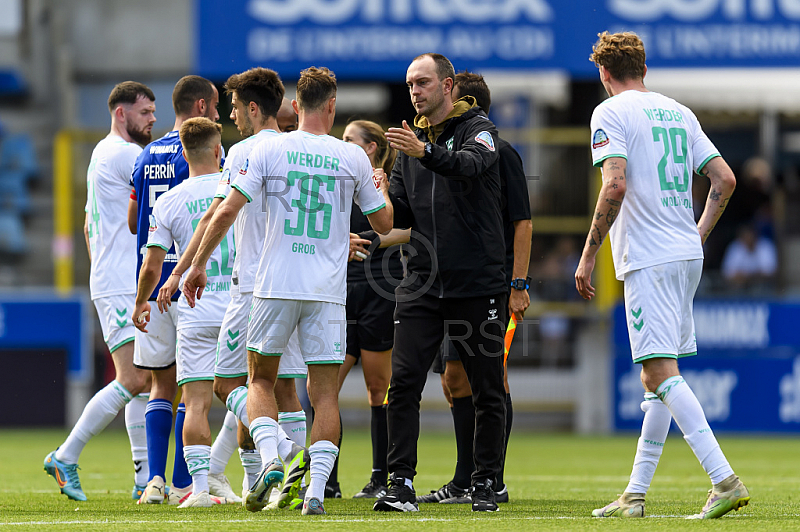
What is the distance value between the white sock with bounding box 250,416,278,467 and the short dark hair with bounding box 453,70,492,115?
233 centimetres

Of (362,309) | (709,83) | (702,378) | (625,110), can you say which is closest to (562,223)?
(702,378)

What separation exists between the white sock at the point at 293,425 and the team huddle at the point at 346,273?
1 cm

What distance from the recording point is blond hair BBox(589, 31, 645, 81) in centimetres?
544

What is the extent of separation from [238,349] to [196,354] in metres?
0.31

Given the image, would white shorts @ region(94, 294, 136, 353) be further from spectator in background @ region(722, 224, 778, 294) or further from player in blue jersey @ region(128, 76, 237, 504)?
spectator in background @ region(722, 224, 778, 294)

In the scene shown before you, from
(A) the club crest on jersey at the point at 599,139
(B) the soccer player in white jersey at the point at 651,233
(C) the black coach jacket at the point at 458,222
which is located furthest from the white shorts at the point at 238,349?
(A) the club crest on jersey at the point at 599,139

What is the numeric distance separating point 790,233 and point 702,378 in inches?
148

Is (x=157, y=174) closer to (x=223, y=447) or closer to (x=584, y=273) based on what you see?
(x=223, y=447)

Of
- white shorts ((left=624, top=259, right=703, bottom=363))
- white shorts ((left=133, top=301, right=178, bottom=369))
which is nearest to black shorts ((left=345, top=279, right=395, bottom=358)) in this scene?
white shorts ((left=133, top=301, right=178, bottom=369))

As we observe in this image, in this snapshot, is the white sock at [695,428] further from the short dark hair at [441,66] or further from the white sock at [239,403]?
the white sock at [239,403]

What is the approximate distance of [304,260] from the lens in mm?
5336

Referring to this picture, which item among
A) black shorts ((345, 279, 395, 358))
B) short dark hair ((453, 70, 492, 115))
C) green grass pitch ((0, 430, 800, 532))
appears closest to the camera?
green grass pitch ((0, 430, 800, 532))

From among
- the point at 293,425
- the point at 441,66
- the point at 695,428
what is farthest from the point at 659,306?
the point at 293,425

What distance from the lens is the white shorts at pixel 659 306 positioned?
17.2 feet
